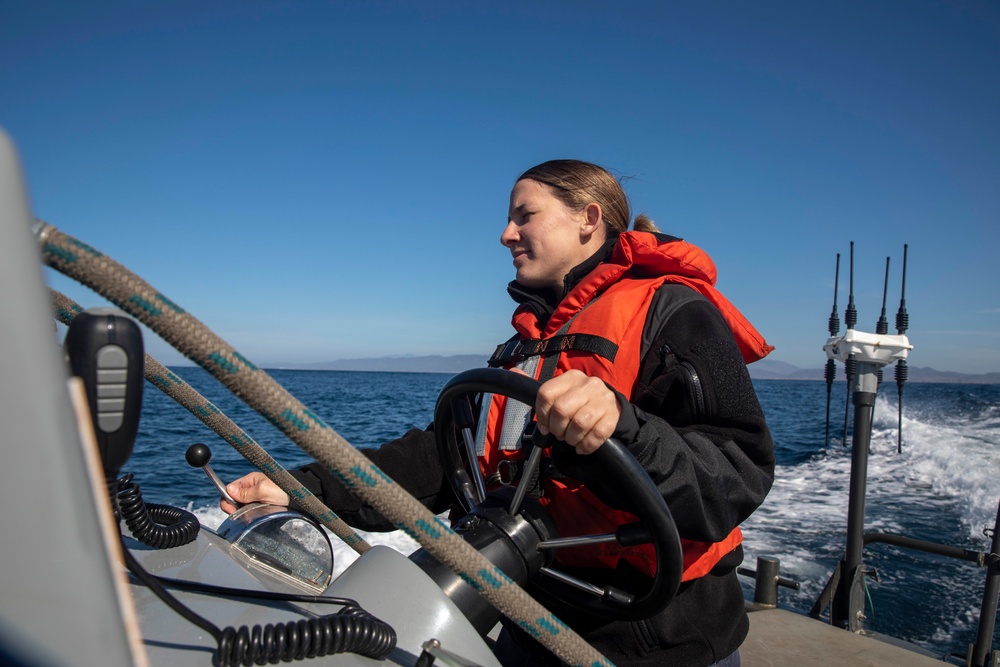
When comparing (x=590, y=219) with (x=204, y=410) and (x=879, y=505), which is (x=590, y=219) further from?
(x=879, y=505)

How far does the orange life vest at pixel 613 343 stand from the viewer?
139cm

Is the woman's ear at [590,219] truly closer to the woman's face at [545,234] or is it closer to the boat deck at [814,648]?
the woman's face at [545,234]

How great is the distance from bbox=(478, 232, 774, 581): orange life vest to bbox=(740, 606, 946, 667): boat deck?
1.40 m

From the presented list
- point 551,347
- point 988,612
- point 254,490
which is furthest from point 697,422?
point 988,612

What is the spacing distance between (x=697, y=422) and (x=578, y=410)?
16.3 inches

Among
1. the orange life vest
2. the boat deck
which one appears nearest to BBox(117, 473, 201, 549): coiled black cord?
the orange life vest

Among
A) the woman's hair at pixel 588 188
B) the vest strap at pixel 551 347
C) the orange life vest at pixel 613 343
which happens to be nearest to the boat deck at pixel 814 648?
the orange life vest at pixel 613 343

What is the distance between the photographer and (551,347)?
1.56 m

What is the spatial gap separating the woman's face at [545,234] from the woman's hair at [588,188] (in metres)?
0.02

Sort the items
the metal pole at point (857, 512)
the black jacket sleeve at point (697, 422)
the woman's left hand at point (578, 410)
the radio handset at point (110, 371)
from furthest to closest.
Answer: the metal pole at point (857, 512) → the black jacket sleeve at point (697, 422) → the woman's left hand at point (578, 410) → the radio handset at point (110, 371)

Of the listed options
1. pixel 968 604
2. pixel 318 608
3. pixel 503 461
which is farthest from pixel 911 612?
pixel 318 608

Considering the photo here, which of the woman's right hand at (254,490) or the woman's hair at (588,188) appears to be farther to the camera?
the woman's hair at (588,188)

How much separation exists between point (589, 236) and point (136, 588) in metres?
1.32

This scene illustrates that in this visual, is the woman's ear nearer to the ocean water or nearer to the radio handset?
the radio handset
